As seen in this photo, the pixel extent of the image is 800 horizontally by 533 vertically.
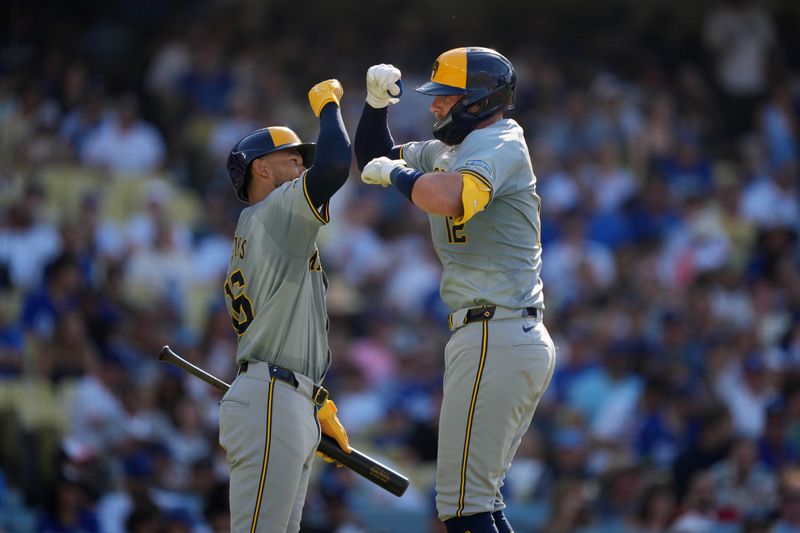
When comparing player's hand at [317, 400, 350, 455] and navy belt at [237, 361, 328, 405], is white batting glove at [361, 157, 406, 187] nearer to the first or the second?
navy belt at [237, 361, 328, 405]

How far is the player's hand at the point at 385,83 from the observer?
5.23m

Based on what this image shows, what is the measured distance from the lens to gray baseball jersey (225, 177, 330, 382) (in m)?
5.10

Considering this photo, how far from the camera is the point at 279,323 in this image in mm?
5117

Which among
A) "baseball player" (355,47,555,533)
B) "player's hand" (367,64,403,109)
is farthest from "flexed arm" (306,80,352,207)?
"player's hand" (367,64,403,109)

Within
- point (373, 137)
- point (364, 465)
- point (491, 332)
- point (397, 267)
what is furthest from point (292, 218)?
point (397, 267)

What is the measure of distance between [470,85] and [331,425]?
1.46 m

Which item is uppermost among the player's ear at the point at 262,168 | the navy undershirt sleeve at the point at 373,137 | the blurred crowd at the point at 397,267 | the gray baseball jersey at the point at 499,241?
the navy undershirt sleeve at the point at 373,137

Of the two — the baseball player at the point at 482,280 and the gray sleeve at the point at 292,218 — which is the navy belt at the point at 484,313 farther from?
the gray sleeve at the point at 292,218

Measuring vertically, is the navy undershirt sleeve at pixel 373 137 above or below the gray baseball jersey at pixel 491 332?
above

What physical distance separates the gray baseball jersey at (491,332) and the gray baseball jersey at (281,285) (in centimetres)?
53

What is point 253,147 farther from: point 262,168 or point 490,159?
point 490,159

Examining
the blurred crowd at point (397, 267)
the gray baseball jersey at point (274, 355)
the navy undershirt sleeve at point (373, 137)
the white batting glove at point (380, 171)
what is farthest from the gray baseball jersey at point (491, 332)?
the blurred crowd at point (397, 267)

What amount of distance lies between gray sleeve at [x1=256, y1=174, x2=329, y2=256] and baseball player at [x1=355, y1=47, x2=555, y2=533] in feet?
0.80

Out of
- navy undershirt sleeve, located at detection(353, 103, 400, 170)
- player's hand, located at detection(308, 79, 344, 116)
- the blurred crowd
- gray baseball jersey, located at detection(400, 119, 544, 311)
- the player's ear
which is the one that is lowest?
the blurred crowd
